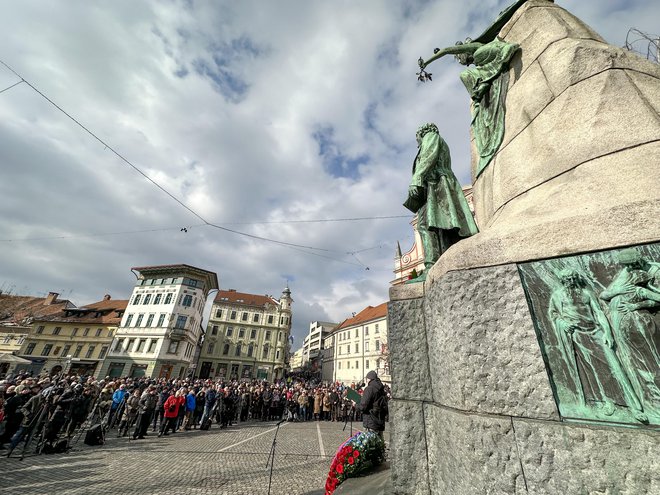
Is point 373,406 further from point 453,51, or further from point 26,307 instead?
point 26,307

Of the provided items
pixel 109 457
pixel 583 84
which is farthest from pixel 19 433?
pixel 583 84

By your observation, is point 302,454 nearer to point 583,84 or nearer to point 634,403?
point 634,403

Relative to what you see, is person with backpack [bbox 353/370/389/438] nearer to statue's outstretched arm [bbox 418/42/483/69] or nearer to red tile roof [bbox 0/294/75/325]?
statue's outstretched arm [bbox 418/42/483/69]

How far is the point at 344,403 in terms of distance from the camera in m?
17.4

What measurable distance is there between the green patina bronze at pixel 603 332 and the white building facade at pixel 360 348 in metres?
33.3

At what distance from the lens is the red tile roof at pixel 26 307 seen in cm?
4138

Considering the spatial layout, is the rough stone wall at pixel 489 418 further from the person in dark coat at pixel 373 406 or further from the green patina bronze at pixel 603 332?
the person in dark coat at pixel 373 406

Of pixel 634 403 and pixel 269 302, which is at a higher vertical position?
pixel 269 302

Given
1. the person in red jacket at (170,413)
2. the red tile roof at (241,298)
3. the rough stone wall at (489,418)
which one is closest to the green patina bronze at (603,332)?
the rough stone wall at (489,418)

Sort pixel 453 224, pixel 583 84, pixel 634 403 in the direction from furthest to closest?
pixel 453 224, pixel 583 84, pixel 634 403

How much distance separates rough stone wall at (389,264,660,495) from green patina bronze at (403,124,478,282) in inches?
41.1

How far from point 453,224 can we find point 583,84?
173 cm

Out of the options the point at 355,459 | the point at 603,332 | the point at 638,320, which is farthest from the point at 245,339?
the point at 638,320

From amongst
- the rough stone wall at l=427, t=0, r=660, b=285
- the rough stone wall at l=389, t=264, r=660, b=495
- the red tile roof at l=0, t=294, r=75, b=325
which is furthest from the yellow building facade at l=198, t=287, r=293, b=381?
the rough stone wall at l=427, t=0, r=660, b=285
